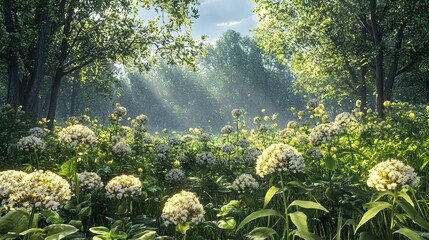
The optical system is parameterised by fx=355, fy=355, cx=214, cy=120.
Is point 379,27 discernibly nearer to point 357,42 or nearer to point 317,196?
point 357,42

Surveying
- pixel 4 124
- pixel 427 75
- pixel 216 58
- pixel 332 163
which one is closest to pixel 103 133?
pixel 4 124

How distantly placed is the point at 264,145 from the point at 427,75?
21326 mm

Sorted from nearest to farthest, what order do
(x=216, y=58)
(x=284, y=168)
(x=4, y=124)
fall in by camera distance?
(x=284, y=168)
(x=4, y=124)
(x=216, y=58)

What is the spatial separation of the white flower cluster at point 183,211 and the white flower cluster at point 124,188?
2.61 ft

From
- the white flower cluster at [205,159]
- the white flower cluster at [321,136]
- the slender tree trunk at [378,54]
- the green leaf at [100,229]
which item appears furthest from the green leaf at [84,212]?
the slender tree trunk at [378,54]

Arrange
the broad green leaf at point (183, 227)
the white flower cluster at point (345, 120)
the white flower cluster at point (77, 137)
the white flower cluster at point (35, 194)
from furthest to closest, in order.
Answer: the white flower cluster at point (345, 120)
the white flower cluster at point (77, 137)
the broad green leaf at point (183, 227)
the white flower cluster at point (35, 194)

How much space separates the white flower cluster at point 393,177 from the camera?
3258 mm

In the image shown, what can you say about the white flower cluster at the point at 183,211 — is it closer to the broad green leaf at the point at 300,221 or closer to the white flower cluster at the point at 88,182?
the broad green leaf at the point at 300,221

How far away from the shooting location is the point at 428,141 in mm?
7129

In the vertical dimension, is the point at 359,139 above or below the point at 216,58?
below

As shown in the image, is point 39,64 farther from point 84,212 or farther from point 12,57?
point 84,212

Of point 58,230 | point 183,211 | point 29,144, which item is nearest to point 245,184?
point 183,211

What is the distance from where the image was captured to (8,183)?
3.02m

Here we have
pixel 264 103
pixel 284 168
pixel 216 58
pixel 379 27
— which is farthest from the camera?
pixel 216 58
